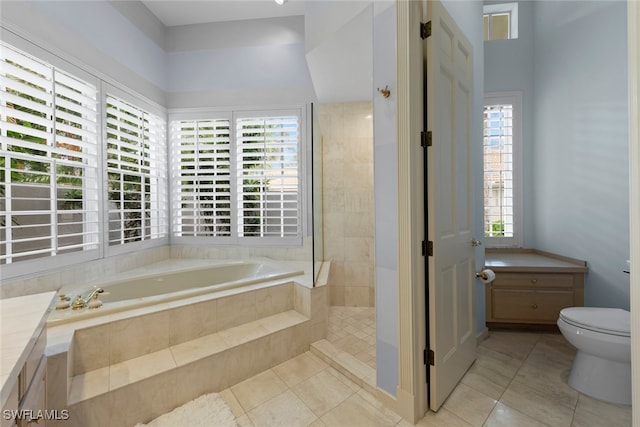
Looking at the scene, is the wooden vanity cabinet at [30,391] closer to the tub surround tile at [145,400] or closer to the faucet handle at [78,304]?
the tub surround tile at [145,400]

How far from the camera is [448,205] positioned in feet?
5.22

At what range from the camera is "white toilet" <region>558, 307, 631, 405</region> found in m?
1.52

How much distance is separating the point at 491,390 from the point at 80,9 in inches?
166

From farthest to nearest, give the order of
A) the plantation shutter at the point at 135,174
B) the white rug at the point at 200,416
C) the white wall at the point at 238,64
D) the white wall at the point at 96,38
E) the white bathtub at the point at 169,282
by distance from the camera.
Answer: the white wall at the point at 238,64, the plantation shutter at the point at 135,174, the white wall at the point at 96,38, the white bathtub at the point at 169,282, the white rug at the point at 200,416

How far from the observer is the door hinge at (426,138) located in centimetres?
145

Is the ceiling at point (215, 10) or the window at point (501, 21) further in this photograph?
the ceiling at point (215, 10)

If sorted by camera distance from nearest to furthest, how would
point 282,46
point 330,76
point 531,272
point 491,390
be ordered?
point 491,390
point 531,272
point 330,76
point 282,46

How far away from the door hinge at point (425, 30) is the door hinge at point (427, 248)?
1.10 m

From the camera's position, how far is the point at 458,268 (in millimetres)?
1712

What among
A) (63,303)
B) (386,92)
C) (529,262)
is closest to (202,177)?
(63,303)

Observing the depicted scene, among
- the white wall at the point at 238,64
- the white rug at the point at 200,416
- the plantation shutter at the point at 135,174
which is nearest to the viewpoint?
the white rug at the point at 200,416

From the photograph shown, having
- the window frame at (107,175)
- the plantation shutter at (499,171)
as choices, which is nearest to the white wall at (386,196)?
the plantation shutter at (499,171)

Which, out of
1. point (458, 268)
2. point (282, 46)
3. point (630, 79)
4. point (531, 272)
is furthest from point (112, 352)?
point (282, 46)

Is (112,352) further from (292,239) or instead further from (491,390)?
(491,390)
